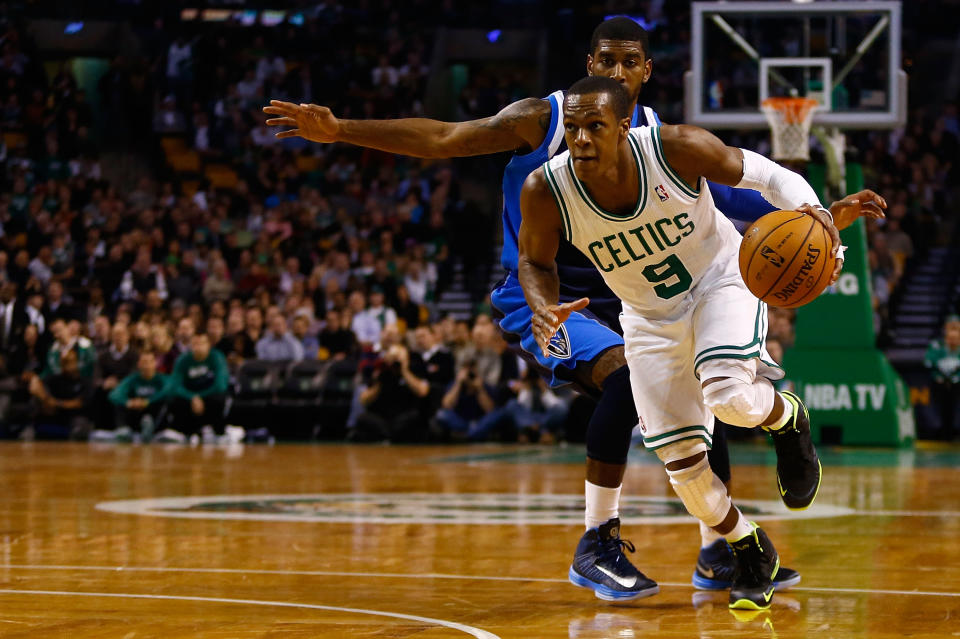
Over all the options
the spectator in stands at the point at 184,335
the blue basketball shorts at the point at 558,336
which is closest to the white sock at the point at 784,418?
the blue basketball shorts at the point at 558,336

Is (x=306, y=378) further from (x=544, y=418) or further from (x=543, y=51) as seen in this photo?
(x=543, y=51)

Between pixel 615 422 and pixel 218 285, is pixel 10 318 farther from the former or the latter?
pixel 615 422

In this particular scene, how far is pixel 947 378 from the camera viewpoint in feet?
45.2

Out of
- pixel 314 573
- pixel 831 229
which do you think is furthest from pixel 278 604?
pixel 831 229

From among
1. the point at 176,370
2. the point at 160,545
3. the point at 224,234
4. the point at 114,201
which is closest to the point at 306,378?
the point at 176,370

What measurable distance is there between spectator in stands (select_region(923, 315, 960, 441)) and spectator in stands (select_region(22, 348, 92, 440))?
9.13 m

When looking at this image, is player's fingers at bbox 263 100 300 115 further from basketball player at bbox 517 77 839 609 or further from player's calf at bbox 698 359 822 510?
player's calf at bbox 698 359 822 510

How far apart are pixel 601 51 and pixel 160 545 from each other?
280 cm

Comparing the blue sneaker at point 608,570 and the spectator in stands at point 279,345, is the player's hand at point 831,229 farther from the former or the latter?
the spectator in stands at point 279,345

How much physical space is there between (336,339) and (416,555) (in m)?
9.32

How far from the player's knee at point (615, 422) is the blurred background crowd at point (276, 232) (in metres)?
8.59

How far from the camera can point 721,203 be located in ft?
15.8

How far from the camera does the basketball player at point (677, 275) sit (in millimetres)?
4281

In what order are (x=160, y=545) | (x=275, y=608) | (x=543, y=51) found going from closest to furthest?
(x=275, y=608), (x=160, y=545), (x=543, y=51)
